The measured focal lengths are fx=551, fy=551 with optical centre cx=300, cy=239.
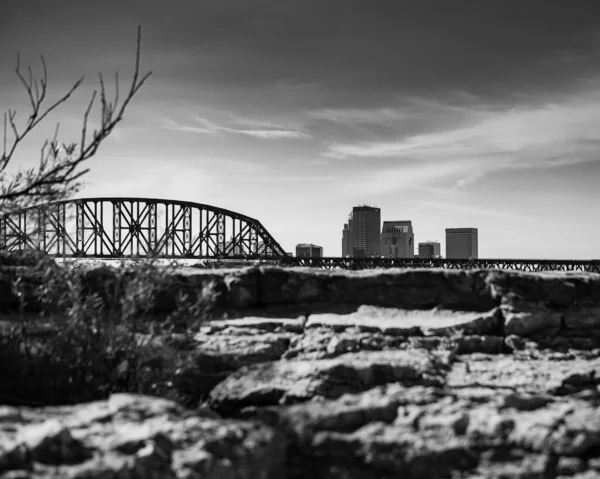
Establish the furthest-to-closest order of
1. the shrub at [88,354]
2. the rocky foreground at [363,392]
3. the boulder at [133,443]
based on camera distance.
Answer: the shrub at [88,354], the rocky foreground at [363,392], the boulder at [133,443]

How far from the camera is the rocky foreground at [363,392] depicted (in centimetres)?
476

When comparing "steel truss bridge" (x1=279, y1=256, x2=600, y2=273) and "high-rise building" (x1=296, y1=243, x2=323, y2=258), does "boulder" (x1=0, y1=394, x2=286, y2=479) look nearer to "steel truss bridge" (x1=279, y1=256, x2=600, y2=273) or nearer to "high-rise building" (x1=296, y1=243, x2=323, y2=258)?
"steel truss bridge" (x1=279, y1=256, x2=600, y2=273)

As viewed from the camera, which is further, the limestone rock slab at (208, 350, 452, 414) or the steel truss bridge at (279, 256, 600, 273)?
the steel truss bridge at (279, 256, 600, 273)

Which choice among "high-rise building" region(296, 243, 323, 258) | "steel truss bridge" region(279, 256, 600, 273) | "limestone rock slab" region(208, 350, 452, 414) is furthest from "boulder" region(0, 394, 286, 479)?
"high-rise building" region(296, 243, 323, 258)

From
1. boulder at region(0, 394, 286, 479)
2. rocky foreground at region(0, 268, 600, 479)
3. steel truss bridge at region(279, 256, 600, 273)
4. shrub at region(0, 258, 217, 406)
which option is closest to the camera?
boulder at region(0, 394, 286, 479)

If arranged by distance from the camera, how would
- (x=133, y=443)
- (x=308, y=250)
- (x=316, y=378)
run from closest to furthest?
(x=133, y=443) < (x=316, y=378) < (x=308, y=250)

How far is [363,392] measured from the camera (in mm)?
6793

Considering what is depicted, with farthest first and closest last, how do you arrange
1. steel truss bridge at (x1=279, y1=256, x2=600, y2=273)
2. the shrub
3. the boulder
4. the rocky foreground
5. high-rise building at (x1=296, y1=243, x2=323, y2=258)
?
1. high-rise building at (x1=296, y1=243, x2=323, y2=258)
2. steel truss bridge at (x1=279, y1=256, x2=600, y2=273)
3. the shrub
4. the rocky foreground
5. the boulder

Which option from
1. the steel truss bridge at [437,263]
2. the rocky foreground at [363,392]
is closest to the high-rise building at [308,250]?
the steel truss bridge at [437,263]

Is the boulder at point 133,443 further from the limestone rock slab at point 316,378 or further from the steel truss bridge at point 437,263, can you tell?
the steel truss bridge at point 437,263

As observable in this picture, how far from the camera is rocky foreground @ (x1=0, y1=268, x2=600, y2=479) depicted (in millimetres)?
4758

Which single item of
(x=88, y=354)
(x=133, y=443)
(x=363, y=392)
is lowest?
(x=363, y=392)

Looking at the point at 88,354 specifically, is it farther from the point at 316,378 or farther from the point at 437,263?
the point at 437,263

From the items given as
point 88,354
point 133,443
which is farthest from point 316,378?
point 133,443
